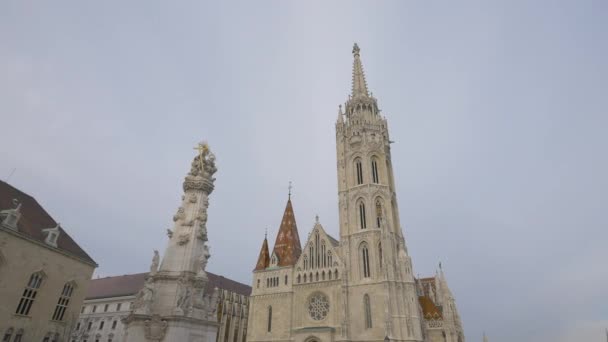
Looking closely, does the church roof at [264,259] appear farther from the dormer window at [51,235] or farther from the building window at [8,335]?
the building window at [8,335]

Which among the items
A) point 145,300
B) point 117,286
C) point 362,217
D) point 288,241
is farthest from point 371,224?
point 117,286

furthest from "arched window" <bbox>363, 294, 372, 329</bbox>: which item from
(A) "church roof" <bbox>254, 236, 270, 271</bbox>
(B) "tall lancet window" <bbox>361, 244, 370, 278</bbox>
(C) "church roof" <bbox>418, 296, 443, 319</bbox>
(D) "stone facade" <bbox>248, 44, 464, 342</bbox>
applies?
(A) "church roof" <bbox>254, 236, 270, 271</bbox>

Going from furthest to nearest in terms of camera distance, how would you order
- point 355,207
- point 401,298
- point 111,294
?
point 111,294 → point 355,207 → point 401,298

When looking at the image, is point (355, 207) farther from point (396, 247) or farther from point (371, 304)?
point (371, 304)

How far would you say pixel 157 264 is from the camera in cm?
1605

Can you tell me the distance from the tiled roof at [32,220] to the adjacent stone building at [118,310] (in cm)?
1514

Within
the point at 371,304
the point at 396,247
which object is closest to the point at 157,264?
the point at 371,304

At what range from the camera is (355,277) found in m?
35.6

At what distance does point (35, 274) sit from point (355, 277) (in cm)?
2666

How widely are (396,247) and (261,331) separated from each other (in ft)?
55.2

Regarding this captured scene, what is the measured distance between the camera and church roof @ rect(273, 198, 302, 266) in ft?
133

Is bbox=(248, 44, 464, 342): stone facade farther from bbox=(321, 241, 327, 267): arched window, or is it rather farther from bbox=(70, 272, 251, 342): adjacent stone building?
bbox=(70, 272, 251, 342): adjacent stone building

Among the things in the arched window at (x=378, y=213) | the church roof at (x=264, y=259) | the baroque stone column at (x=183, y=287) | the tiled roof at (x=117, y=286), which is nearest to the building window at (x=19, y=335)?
the baroque stone column at (x=183, y=287)

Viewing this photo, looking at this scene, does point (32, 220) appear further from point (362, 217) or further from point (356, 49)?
point (356, 49)
